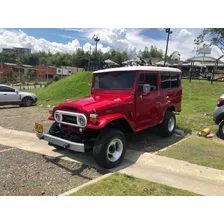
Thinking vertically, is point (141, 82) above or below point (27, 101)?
above

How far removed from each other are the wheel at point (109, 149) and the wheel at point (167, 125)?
2238 millimetres

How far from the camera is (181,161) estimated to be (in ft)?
17.2

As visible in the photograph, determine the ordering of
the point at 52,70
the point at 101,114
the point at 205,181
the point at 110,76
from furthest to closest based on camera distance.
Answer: the point at 52,70, the point at 110,76, the point at 101,114, the point at 205,181

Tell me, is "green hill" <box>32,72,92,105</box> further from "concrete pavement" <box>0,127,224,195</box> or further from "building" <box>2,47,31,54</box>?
"building" <box>2,47,31,54</box>

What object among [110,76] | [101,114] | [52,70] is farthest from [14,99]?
[52,70]

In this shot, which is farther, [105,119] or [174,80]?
[174,80]

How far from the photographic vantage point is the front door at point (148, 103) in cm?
558

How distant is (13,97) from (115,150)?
35.5 ft

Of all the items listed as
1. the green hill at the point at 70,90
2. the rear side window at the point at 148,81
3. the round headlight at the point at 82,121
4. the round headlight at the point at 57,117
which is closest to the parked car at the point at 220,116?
the rear side window at the point at 148,81

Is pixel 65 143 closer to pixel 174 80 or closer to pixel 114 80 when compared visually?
pixel 114 80

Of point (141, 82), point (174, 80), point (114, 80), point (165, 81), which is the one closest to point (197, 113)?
point (174, 80)

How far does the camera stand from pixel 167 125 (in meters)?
6.86
